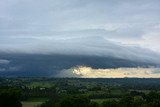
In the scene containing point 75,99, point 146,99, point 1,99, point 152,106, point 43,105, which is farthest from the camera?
point 43,105

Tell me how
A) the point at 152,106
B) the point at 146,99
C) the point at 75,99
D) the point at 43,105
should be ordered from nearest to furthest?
the point at 152,106, the point at 75,99, the point at 146,99, the point at 43,105

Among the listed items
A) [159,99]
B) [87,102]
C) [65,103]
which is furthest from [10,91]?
[159,99]

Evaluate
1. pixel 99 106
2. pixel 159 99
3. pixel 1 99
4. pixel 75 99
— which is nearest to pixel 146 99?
pixel 159 99

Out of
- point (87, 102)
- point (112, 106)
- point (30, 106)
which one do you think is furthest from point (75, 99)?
point (30, 106)

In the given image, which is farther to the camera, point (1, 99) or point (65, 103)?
point (65, 103)

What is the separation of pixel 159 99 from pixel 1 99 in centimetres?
6596

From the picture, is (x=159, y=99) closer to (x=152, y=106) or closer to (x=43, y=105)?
(x=152, y=106)

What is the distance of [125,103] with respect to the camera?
15150cm

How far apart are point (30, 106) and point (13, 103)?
203 feet

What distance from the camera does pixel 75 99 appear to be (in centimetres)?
15075

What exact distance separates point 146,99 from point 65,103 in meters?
39.3

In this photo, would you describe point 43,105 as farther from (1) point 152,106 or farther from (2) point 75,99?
(1) point 152,106

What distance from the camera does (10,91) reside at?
133375mm

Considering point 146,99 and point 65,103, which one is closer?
point 65,103
